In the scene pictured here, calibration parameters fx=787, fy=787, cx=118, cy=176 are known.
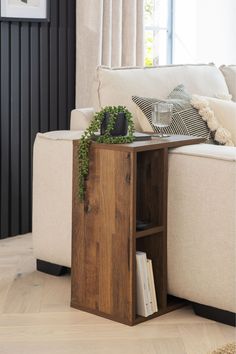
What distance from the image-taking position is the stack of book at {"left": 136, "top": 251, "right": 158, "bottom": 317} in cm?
283

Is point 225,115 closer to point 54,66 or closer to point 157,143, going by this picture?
point 157,143

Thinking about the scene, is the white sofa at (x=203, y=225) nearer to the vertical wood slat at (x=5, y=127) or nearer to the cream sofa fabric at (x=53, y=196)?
the cream sofa fabric at (x=53, y=196)

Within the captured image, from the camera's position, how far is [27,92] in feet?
13.7

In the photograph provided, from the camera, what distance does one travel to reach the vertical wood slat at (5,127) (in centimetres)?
404

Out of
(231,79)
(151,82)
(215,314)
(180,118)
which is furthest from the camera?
(231,79)

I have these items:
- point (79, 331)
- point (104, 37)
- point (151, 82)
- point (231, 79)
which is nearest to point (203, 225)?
point (79, 331)

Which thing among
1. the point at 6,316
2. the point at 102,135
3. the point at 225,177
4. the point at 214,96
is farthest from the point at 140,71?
the point at 6,316

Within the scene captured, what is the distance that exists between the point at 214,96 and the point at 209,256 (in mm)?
1101

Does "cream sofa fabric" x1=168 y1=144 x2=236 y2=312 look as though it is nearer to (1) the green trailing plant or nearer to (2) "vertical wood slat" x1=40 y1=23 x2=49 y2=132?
(1) the green trailing plant

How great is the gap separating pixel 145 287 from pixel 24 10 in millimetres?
1834

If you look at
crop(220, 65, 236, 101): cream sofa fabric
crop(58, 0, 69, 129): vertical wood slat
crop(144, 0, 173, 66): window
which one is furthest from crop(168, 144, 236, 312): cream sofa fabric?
crop(144, 0, 173, 66): window

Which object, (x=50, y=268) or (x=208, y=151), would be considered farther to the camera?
(x=50, y=268)

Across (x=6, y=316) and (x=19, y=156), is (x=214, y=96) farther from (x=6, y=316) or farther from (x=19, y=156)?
(x=6, y=316)

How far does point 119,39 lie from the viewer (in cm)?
446
